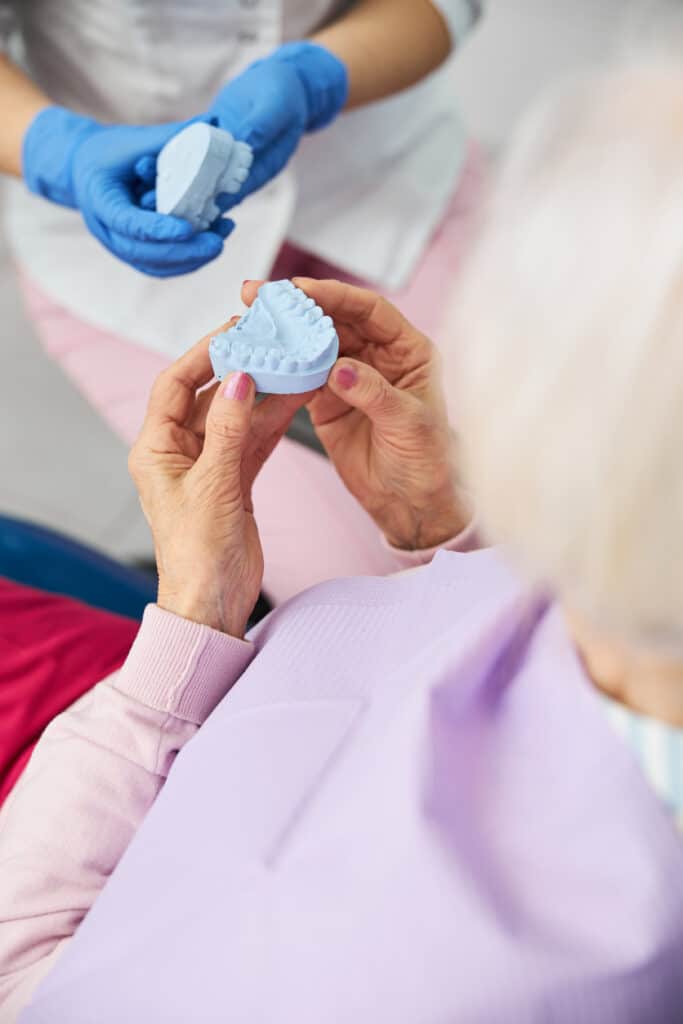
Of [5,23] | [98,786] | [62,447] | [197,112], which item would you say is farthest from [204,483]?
[62,447]

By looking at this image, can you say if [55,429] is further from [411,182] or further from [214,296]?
[214,296]

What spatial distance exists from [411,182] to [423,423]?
54cm

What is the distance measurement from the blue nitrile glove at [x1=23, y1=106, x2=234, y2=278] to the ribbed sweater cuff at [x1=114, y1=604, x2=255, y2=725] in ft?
1.06

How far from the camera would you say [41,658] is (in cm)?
75

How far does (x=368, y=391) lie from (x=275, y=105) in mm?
377

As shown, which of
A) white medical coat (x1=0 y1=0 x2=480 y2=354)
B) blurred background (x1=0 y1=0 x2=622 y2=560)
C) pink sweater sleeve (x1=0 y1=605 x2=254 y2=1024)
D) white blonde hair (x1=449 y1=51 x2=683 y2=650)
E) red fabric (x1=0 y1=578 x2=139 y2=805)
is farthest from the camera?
blurred background (x1=0 y1=0 x2=622 y2=560)

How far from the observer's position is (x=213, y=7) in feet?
3.11

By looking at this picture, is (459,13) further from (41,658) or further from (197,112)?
(41,658)

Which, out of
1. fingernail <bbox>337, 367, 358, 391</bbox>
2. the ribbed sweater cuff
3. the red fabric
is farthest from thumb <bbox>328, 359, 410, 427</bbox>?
the red fabric

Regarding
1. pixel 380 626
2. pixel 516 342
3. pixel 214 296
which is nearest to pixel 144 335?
pixel 214 296

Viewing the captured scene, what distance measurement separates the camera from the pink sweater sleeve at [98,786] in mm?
545

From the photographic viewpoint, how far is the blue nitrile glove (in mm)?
759

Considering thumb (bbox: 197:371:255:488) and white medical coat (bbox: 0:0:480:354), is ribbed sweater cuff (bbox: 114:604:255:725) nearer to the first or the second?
thumb (bbox: 197:371:255:488)

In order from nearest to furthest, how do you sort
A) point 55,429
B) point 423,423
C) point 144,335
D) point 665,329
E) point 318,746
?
1. point 665,329
2. point 318,746
3. point 423,423
4. point 144,335
5. point 55,429
